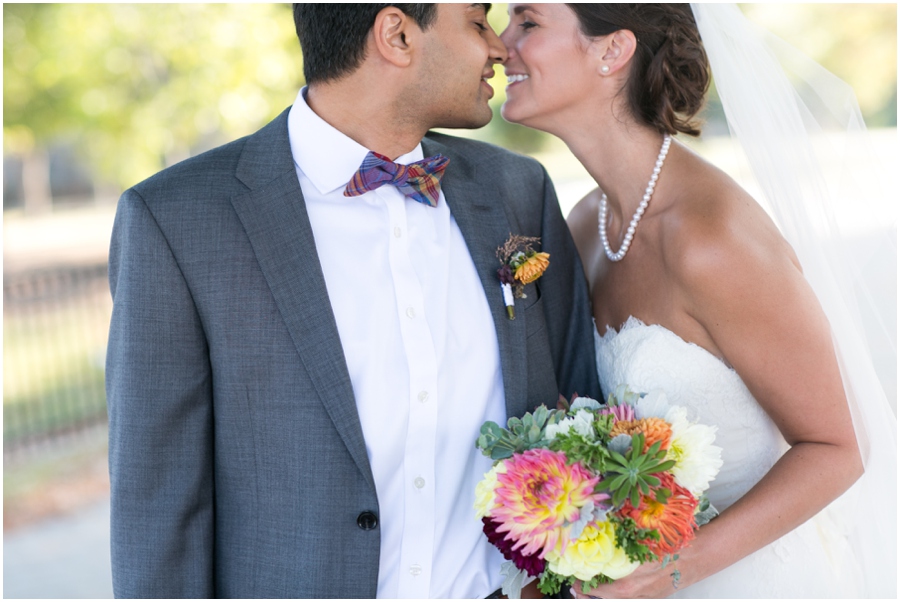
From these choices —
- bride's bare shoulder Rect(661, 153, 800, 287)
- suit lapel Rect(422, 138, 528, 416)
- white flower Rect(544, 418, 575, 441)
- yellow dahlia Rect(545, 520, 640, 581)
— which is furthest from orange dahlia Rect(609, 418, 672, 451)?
bride's bare shoulder Rect(661, 153, 800, 287)

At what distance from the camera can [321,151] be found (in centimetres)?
243

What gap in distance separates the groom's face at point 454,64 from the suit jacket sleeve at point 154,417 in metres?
0.95

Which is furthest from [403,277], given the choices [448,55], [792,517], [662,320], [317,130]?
[792,517]

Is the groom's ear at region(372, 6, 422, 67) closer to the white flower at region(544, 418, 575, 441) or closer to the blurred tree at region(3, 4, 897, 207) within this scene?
the white flower at region(544, 418, 575, 441)

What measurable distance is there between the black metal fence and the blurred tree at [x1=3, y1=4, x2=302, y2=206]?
5.74ft

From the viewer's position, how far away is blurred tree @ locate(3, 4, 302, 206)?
27.8 ft

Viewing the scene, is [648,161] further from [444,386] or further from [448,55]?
[444,386]

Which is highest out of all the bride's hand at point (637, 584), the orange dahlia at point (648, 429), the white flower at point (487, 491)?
the orange dahlia at point (648, 429)

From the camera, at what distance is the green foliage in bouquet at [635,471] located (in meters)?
1.94

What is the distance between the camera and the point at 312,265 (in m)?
2.22

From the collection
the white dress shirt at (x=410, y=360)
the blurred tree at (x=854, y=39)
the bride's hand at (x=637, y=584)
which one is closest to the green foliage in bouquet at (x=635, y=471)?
the bride's hand at (x=637, y=584)

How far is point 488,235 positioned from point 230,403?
3.14ft

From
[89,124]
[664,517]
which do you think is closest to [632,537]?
[664,517]

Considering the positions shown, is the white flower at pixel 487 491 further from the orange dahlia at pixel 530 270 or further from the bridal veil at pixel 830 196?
the bridal veil at pixel 830 196
